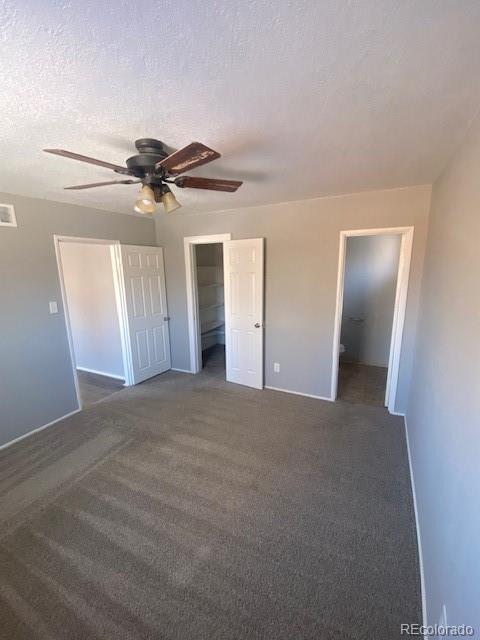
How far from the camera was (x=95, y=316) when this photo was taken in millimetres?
4305

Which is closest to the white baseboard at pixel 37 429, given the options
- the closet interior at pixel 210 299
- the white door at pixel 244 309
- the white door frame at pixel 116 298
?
the white door frame at pixel 116 298

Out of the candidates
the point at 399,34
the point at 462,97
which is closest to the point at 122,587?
the point at 399,34

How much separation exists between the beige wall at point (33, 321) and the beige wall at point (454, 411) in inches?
→ 139

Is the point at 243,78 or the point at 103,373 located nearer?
the point at 243,78

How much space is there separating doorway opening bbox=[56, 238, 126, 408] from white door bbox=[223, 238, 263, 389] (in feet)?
5.18

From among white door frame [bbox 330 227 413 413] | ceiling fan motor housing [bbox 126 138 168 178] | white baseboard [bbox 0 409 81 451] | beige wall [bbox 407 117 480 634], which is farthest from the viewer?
white door frame [bbox 330 227 413 413]

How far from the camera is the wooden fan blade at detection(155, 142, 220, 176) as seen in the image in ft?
4.32

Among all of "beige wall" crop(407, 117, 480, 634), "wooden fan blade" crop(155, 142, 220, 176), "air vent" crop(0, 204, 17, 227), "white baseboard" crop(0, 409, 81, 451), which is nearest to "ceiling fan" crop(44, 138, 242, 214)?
"wooden fan blade" crop(155, 142, 220, 176)

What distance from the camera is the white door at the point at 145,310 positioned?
152 inches

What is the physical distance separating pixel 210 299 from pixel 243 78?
180 inches

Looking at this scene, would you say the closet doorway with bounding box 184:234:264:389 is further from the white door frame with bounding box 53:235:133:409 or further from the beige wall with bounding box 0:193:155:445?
the beige wall with bounding box 0:193:155:445

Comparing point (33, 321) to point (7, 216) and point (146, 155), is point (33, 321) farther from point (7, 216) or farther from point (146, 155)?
point (146, 155)

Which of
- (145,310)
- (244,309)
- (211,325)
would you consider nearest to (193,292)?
(145,310)

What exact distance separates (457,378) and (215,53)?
68.1 inches
